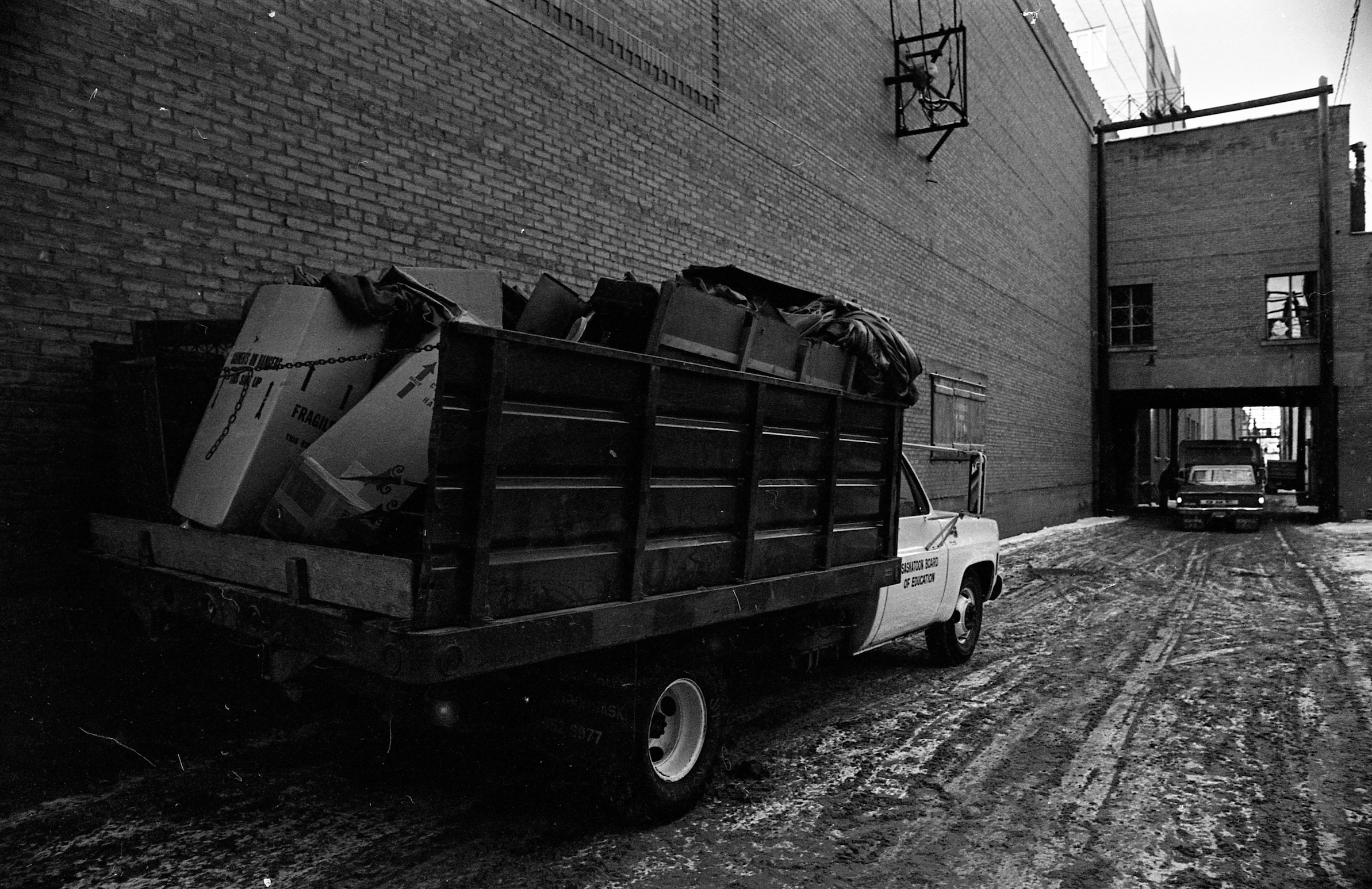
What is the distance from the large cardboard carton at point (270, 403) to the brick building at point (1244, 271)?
2585 centimetres

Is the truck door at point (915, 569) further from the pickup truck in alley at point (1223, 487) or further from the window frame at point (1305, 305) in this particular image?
the window frame at point (1305, 305)

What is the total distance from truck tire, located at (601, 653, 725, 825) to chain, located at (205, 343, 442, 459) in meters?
1.74

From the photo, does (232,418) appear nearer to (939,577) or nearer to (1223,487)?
(939,577)

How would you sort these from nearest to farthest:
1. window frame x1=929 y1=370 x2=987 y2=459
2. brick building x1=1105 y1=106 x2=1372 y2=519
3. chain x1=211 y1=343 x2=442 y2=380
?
chain x1=211 y1=343 x2=442 y2=380
window frame x1=929 y1=370 x2=987 y2=459
brick building x1=1105 y1=106 x2=1372 y2=519

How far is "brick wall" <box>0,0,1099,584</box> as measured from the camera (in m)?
4.46

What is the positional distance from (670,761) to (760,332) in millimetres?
2182

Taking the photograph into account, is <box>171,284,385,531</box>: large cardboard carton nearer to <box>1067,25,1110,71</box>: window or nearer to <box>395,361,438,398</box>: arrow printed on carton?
<box>395,361,438,398</box>: arrow printed on carton

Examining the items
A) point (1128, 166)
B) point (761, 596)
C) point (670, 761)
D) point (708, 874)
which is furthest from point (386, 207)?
point (1128, 166)

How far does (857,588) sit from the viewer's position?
16.5 ft

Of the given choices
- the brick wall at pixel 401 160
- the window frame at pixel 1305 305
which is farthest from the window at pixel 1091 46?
the brick wall at pixel 401 160

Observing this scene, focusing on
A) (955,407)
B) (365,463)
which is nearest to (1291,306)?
(955,407)

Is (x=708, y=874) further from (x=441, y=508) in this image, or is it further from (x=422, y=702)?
(x=441, y=508)

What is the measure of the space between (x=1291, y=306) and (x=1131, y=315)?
395 centimetres

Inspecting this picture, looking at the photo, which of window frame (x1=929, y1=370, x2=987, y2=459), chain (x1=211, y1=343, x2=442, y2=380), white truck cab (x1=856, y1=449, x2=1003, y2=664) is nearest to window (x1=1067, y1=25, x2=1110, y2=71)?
window frame (x1=929, y1=370, x2=987, y2=459)
